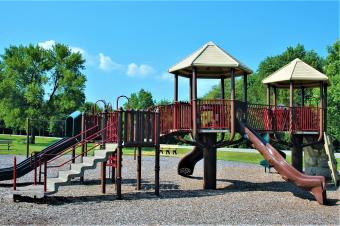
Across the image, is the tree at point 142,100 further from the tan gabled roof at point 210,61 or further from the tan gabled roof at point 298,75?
the tan gabled roof at point 210,61

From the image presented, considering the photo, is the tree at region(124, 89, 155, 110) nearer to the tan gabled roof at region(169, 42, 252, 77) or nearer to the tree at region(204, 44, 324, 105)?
the tree at region(204, 44, 324, 105)

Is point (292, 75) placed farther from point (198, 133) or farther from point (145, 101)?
point (145, 101)

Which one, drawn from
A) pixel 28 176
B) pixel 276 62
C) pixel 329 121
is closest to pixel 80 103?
pixel 276 62

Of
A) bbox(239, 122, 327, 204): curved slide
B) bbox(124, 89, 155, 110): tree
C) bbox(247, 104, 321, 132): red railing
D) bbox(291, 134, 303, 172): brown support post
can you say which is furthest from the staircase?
bbox(124, 89, 155, 110): tree

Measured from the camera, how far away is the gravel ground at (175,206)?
32.7 feet

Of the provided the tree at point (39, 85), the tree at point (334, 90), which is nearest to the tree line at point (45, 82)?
the tree at point (39, 85)

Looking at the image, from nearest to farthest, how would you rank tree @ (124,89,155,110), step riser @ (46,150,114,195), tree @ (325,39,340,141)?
step riser @ (46,150,114,195) → tree @ (325,39,340,141) → tree @ (124,89,155,110)

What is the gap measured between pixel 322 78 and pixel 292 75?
4.50 ft

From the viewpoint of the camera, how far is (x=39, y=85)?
61.2 metres

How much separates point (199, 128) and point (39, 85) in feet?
164

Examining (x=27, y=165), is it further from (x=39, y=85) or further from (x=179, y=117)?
(x=39, y=85)

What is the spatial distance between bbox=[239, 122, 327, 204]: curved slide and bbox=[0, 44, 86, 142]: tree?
46.7 meters

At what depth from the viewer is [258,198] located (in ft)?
44.8

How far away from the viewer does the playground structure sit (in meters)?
13.5
